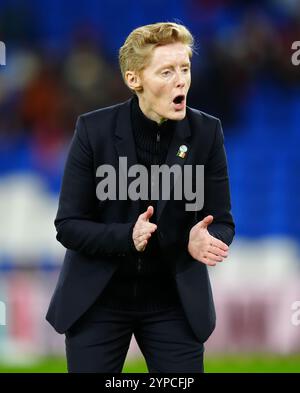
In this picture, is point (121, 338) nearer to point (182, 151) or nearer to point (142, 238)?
point (142, 238)

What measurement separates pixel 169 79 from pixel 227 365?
7.77 feet

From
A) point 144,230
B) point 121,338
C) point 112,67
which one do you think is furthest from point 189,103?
point 144,230

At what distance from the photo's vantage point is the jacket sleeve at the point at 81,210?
89.0 inches

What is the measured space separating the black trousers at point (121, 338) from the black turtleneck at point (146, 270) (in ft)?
0.09

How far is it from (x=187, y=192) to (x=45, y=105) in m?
2.96

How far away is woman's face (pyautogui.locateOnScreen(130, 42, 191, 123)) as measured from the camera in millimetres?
2281

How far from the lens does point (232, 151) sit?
16.6 feet

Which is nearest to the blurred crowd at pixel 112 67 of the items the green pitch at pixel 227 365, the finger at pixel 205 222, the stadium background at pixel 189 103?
the stadium background at pixel 189 103

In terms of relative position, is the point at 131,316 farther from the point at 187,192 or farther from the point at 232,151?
the point at 232,151

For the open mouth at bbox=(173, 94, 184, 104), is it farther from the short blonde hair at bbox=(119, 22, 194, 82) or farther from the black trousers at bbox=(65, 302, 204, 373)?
the black trousers at bbox=(65, 302, 204, 373)

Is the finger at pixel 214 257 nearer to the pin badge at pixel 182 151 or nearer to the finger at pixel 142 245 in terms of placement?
the finger at pixel 142 245

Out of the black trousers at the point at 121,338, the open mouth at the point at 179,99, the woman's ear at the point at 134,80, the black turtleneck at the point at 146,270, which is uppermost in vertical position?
the woman's ear at the point at 134,80

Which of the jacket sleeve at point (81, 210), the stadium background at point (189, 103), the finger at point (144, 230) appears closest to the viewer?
the finger at point (144, 230)

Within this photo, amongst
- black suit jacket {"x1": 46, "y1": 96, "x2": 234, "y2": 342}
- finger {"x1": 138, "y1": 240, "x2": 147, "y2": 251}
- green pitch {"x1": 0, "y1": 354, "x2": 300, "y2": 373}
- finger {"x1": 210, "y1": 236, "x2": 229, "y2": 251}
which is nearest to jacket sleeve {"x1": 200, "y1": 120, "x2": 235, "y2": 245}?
black suit jacket {"x1": 46, "y1": 96, "x2": 234, "y2": 342}
